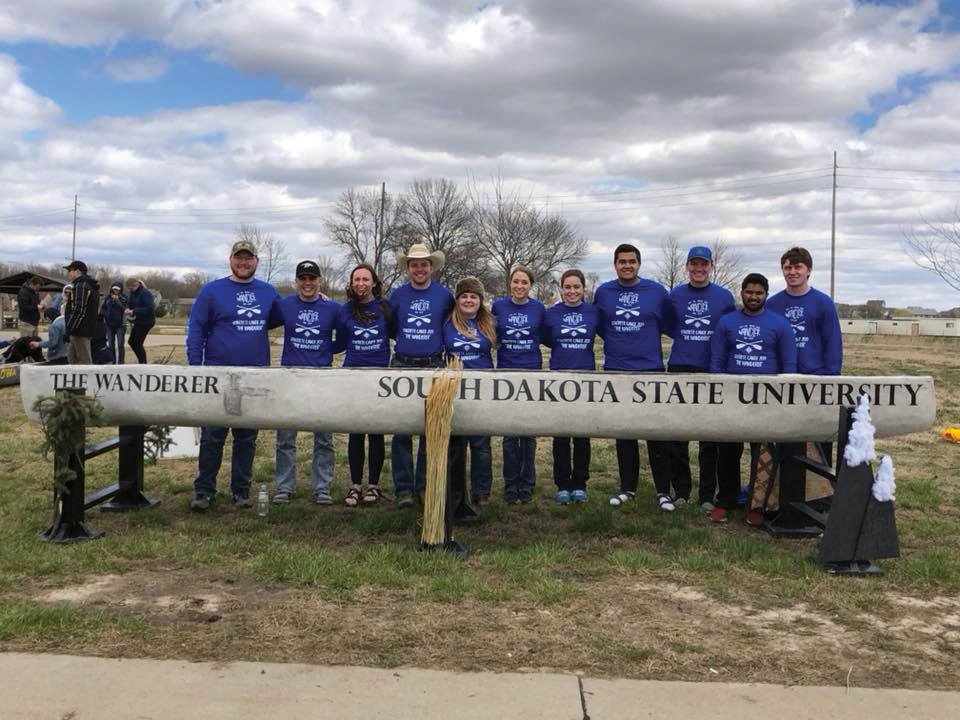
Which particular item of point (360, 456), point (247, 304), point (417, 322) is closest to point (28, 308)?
point (247, 304)

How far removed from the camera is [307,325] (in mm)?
5684

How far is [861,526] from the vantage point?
4348mm

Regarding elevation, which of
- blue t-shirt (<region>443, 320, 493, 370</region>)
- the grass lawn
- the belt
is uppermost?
blue t-shirt (<region>443, 320, 493, 370</region>)

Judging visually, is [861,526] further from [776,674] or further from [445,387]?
[445,387]

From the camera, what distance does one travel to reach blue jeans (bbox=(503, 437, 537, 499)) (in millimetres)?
5930

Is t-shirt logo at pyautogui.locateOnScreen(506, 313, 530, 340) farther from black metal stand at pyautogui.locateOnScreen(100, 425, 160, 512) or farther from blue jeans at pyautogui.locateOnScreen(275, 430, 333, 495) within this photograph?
black metal stand at pyautogui.locateOnScreen(100, 425, 160, 512)

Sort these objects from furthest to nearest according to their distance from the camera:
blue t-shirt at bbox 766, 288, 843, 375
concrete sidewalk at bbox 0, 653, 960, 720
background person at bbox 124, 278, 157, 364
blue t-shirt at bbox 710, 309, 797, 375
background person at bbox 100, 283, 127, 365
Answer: background person at bbox 100, 283, 127, 365 → background person at bbox 124, 278, 157, 364 → blue t-shirt at bbox 766, 288, 843, 375 → blue t-shirt at bbox 710, 309, 797, 375 → concrete sidewalk at bbox 0, 653, 960, 720

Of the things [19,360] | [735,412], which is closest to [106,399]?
A: [735,412]

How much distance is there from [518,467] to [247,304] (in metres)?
2.16

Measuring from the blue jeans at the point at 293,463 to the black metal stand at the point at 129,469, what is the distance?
0.90 m

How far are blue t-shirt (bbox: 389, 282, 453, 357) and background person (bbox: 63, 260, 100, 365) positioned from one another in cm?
689

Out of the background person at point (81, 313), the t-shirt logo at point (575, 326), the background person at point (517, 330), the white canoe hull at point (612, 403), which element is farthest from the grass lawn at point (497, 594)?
the background person at point (81, 313)

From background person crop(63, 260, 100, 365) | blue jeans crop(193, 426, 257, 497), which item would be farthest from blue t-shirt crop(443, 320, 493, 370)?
background person crop(63, 260, 100, 365)

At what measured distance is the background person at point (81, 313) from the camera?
1086cm
